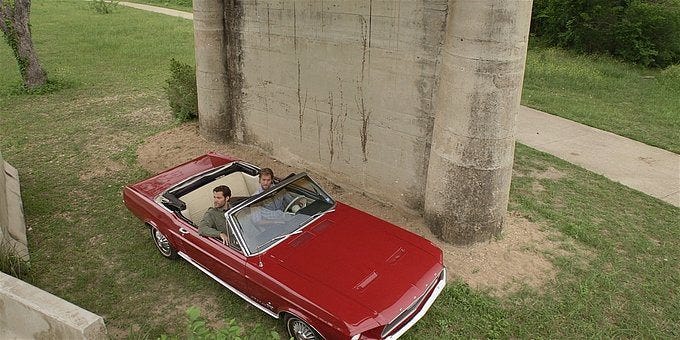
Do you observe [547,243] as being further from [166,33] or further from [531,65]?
[166,33]

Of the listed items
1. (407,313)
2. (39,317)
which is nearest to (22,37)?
(39,317)

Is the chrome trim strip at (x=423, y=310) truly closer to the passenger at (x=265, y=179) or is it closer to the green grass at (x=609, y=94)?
the passenger at (x=265, y=179)

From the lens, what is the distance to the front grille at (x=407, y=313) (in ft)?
15.1

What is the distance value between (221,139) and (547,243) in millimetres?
6262

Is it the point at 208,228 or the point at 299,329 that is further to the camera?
the point at 208,228

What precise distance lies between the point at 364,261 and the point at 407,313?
26.6 inches

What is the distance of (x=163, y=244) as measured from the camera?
6.61 m

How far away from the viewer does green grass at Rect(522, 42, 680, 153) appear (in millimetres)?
11617

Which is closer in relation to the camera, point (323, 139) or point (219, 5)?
point (323, 139)

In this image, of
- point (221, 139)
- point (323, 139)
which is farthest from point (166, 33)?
point (323, 139)

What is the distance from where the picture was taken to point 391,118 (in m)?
7.14

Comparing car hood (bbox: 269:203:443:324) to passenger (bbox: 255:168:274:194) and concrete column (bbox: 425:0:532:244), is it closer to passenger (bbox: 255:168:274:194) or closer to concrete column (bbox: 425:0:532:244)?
passenger (bbox: 255:168:274:194)

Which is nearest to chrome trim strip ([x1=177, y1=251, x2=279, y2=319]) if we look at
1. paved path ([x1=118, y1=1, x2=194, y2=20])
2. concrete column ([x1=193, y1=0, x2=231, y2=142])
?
concrete column ([x1=193, y1=0, x2=231, y2=142])

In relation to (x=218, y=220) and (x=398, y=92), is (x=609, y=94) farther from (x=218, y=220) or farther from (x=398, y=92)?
(x=218, y=220)
